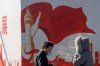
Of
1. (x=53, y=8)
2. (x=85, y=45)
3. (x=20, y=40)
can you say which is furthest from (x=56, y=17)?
(x=85, y=45)

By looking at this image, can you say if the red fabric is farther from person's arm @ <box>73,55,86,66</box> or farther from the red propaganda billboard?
person's arm @ <box>73,55,86,66</box>

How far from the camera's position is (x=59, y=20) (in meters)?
10.7

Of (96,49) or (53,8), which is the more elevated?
(53,8)

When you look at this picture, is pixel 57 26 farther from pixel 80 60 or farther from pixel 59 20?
pixel 80 60

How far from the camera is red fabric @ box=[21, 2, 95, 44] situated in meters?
10.5

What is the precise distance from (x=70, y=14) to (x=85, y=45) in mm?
2999

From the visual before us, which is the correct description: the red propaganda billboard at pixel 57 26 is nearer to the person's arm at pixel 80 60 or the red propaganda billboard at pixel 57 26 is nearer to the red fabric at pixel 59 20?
the red fabric at pixel 59 20

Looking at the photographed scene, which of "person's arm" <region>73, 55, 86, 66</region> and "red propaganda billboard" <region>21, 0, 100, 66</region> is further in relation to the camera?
"red propaganda billboard" <region>21, 0, 100, 66</region>

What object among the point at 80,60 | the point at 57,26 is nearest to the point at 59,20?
the point at 57,26

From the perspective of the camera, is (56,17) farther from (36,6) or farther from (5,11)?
(5,11)

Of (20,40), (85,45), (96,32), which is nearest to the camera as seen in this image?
(85,45)

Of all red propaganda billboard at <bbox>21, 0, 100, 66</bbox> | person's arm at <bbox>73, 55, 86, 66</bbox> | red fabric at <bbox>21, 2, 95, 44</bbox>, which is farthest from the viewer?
red fabric at <bbox>21, 2, 95, 44</bbox>

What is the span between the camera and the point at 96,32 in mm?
10938

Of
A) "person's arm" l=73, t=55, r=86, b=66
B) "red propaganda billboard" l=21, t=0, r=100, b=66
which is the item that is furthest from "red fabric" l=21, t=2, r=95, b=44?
"person's arm" l=73, t=55, r=86, b=66
